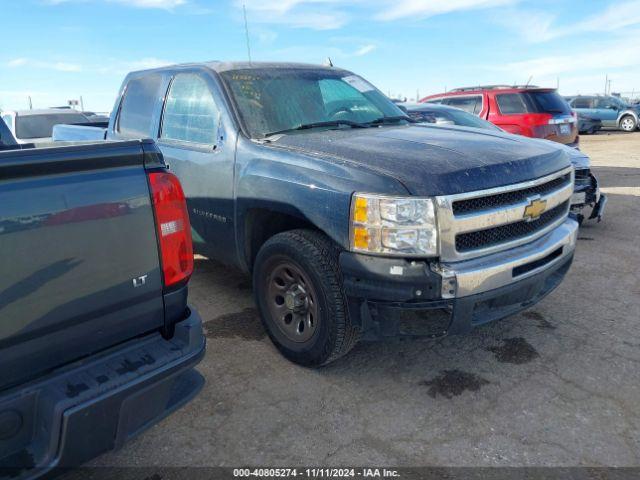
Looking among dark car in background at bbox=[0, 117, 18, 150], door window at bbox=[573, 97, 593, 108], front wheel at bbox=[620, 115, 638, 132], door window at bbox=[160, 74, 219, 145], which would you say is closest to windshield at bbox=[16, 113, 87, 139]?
door window at bbox=[160, 74, 219, 145]

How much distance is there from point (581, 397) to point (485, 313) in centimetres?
72

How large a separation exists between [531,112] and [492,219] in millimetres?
7289

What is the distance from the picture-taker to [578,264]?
5074mm

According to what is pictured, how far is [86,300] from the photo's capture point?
178 cm

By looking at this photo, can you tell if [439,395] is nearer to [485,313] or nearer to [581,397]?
[485,313]

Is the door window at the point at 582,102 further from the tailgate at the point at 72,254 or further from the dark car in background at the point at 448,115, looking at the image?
the tailgate at the point at 72,254

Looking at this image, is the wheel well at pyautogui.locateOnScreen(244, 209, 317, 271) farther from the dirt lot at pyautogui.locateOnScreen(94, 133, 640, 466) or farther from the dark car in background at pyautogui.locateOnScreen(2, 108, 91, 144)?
the dark car in background at pyautogui.locateOnScreen(2, 108, 91, 144)

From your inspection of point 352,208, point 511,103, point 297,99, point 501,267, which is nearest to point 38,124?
point 297,99

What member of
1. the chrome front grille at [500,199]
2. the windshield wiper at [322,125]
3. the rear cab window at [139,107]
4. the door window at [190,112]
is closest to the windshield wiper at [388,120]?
the windshield wiper at [322,125]

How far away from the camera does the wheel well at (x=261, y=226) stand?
3.20 metres

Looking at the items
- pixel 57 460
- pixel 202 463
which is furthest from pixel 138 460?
pixel 57 460

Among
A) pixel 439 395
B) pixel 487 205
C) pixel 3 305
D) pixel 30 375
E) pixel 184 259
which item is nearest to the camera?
pixel 3 305

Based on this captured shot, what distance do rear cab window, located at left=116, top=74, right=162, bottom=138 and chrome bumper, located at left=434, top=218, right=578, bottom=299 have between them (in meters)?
2.92

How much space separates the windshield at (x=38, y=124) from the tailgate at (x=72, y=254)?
9.91m
